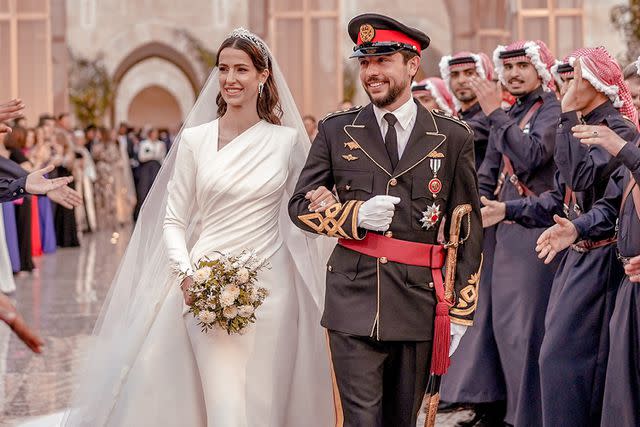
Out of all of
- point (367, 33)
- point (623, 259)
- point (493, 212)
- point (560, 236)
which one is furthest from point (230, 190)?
point (623, 259)

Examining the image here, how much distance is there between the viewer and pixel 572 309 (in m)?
5.33

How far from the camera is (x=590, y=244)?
17.7ft

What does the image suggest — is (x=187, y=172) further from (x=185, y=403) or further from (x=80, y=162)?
(x=80, y=162)

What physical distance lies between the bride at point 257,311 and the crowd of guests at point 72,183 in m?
3.10

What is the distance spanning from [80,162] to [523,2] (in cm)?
816

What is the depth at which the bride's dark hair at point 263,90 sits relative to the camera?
17.3 feet

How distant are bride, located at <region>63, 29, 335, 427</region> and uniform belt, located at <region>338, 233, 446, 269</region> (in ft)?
2.88

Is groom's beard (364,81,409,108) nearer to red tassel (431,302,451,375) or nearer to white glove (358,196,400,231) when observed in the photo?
white glove (358,196,400,231)

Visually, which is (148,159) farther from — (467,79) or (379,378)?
(379,378)

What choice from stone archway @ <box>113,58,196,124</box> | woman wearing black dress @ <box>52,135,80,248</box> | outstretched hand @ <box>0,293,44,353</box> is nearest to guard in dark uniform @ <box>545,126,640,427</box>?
outstretched hand @ <box>0,293,44,353</box>

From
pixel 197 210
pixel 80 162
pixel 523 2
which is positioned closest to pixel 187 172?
pixel 197 210

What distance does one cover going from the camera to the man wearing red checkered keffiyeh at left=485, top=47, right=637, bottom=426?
5.30 meters

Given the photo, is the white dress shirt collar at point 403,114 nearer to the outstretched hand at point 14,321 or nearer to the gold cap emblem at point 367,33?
the gold cap emblem at point 367,33

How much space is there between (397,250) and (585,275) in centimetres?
132
